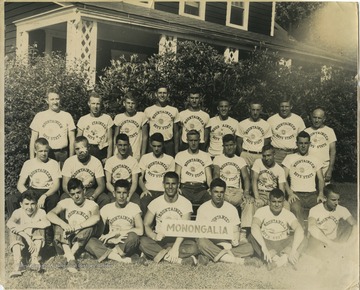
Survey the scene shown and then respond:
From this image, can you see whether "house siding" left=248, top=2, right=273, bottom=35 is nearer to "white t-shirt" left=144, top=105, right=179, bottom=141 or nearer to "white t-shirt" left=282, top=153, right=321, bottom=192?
"white t-shirt" left=144, top=105, right=179, bottom=141

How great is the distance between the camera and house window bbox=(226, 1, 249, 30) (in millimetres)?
4914

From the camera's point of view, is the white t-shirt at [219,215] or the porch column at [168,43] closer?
the white t-shirt at [219,215]

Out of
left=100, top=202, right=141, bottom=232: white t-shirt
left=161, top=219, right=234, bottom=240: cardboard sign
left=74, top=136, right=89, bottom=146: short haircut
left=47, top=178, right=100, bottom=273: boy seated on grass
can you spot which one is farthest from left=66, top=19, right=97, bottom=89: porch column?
left=161, top=219, right=234, bottom=240: cardboard sign

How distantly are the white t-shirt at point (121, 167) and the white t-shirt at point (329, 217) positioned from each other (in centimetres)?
197

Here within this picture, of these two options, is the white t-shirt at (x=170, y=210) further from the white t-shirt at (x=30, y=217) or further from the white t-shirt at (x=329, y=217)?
the white t-shirt at (x=329, y=217)

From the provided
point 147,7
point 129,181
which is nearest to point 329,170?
point 129,181

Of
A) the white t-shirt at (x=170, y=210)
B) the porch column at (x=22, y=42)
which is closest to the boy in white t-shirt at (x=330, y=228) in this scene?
the white t-shirt at (x=170, y=210)

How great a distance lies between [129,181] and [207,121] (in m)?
1.07

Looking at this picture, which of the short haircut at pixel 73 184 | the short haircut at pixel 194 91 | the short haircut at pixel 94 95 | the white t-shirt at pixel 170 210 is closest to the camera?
the short haircut at pixel 73 184

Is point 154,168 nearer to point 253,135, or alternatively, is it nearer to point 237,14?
point 253,135

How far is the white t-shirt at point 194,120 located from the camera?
5043 mm

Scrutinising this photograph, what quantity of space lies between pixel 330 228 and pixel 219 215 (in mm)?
1208

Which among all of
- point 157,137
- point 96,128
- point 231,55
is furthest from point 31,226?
point 231,55

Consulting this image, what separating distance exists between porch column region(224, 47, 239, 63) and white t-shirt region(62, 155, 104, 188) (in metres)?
1.84
